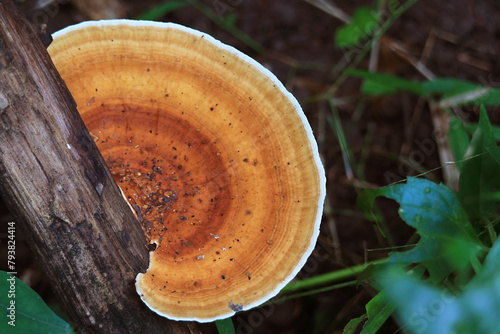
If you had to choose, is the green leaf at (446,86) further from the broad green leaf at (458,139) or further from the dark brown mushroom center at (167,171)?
the dark brown mushroom center at (167,171)

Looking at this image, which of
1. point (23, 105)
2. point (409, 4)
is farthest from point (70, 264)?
point (409, 4)

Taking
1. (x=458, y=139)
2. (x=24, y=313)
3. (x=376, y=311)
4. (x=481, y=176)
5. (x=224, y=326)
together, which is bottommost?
(x=224, y=326)

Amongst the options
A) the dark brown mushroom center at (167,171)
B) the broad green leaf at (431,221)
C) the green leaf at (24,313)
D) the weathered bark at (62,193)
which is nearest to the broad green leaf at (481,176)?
the broad green leaf at (431,221)

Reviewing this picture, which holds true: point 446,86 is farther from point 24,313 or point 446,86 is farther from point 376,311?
point 24,313

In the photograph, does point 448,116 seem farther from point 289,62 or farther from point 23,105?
point 23,105

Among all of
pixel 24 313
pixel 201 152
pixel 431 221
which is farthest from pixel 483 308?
pixel 24 313
